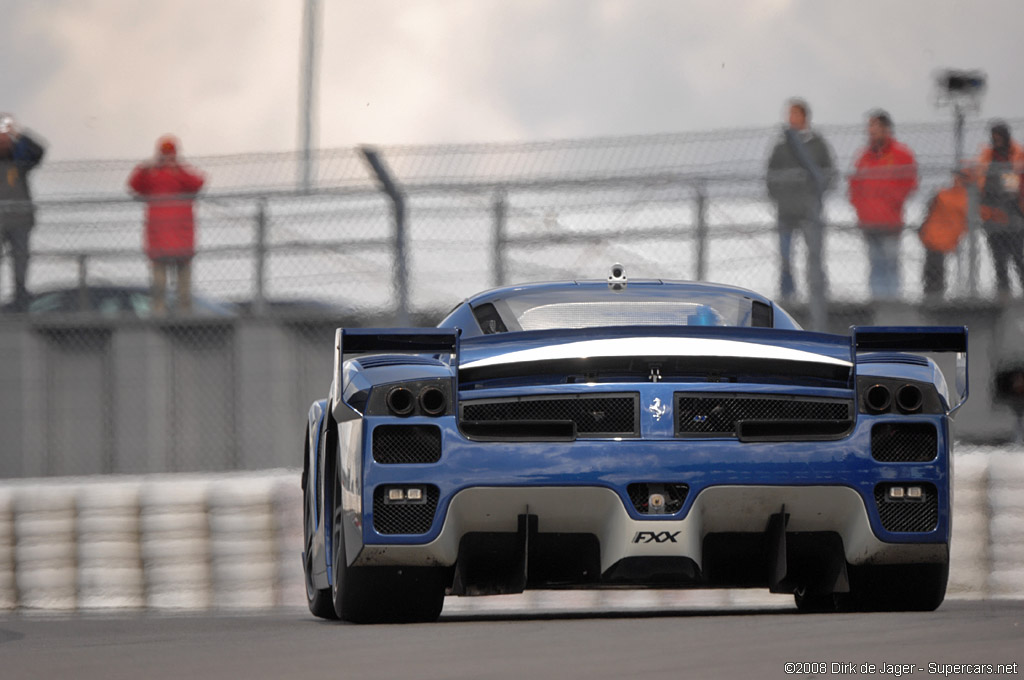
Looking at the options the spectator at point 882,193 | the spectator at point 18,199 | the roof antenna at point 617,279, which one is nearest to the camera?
the roof antenna at point 617,279

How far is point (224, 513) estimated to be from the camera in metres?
8.98

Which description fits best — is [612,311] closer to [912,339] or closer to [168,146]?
[912,339]

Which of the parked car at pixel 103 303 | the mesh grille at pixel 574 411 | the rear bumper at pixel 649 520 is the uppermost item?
the parked car at pixel 103 303

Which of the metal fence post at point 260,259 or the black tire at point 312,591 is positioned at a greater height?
the metal fence post at point 260,259

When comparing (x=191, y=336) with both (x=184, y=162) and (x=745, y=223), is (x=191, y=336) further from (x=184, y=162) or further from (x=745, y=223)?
(x=745, y=223)

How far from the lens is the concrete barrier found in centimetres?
856

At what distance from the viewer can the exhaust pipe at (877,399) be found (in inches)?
214

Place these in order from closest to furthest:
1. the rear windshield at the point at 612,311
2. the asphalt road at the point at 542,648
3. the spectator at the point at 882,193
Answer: the asphalt road at the point at 542,648 → the rear windshield at the point at 612,311 → the spectator at the point at 882,193

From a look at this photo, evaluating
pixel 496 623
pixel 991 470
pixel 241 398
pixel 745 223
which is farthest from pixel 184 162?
pixel 496 623

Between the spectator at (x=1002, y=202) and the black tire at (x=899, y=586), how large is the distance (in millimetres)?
6491

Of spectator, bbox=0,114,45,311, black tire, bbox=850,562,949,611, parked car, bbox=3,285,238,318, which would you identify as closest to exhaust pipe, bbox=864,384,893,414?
black tire, bbox=850,562,949,611

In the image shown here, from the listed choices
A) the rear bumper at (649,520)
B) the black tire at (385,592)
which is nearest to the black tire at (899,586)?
the rear bumper at (649,520)

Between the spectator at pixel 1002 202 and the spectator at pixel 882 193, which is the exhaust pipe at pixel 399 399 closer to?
the spectator at pixel 882 193

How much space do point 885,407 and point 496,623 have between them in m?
1.41
